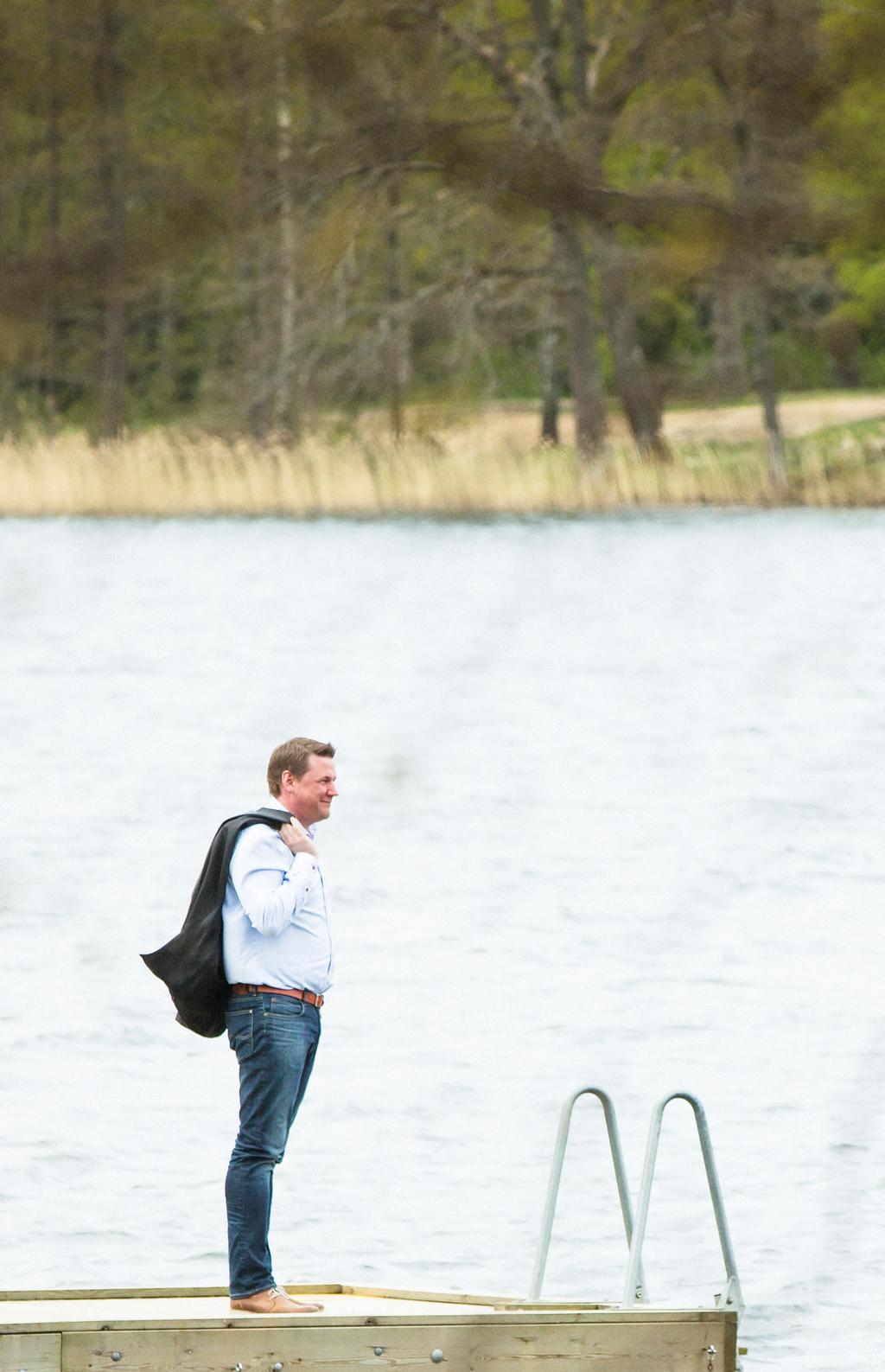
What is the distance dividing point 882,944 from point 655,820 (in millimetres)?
4423

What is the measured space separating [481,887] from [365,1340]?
1025cm

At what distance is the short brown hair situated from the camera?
488 cm

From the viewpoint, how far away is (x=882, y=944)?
12.9 meters

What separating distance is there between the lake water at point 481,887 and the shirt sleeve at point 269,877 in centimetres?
295

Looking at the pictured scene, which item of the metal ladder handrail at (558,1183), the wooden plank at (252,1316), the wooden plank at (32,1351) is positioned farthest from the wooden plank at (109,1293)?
the metal ladder handrail at (558,1183)

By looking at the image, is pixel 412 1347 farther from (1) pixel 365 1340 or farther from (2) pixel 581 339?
(2) pixel 581 339

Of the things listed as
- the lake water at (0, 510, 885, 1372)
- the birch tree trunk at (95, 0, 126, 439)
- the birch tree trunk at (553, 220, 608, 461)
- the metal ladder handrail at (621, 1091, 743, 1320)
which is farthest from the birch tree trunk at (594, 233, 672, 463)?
the metal ladder handrail at (621, 1091, 743, 1320)

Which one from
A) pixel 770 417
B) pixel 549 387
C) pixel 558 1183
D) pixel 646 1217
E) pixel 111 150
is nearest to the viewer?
pixel 646 1217

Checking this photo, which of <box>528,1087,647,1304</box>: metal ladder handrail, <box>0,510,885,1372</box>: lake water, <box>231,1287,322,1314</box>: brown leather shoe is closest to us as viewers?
<box>231,1287,322,1314</box>: brown leather shoe

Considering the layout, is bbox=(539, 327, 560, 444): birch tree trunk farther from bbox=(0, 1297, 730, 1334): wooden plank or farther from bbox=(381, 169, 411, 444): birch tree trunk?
bbox=(0, 1297, 730, 1334): wooden plank

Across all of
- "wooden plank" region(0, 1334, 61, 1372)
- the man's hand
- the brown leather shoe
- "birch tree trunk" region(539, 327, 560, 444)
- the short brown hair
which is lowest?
"birch tree trunk" region(539, 327, 560, 444)

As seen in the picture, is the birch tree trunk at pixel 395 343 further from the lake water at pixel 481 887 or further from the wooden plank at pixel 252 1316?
the wooden plank at pixel 252 1316

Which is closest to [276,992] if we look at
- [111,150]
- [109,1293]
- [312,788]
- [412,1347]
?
[312,788]

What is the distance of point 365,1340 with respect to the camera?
16.0ft
